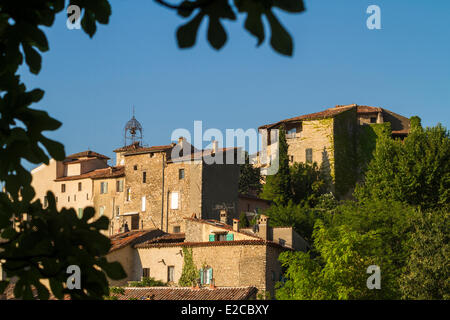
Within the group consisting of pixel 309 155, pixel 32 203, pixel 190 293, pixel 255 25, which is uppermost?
pixel 309 155

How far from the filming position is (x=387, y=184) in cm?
4106

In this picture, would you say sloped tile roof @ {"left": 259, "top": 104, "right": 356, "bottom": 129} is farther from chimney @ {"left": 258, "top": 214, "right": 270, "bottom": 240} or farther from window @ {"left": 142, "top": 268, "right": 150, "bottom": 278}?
window @ {"left": 142, "top": 268, "right": 150, "bottom": 278}

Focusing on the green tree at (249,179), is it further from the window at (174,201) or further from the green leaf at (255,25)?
the green leaf at (255,25)

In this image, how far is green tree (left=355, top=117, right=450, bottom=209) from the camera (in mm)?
40094

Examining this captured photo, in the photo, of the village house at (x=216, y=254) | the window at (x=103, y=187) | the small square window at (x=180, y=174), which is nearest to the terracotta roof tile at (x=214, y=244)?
the village house at (x=216, y=254)

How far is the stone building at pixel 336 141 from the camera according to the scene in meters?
49.3

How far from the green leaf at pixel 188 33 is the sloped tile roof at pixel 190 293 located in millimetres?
23286

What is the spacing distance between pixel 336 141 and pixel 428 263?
22.0 meters

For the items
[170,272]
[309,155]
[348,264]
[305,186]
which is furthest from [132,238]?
[309,155]

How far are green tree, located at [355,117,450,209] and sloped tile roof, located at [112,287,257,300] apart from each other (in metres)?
16.8

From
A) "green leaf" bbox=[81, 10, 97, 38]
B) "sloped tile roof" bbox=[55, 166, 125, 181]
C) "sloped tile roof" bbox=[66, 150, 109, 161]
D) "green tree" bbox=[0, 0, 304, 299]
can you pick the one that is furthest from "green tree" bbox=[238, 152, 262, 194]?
"green tree" bbox=[0, 0, 304, 299]

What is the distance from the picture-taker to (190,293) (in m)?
27.1

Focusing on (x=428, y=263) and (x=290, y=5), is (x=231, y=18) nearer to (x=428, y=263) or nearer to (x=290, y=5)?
(x=290, y=5)
